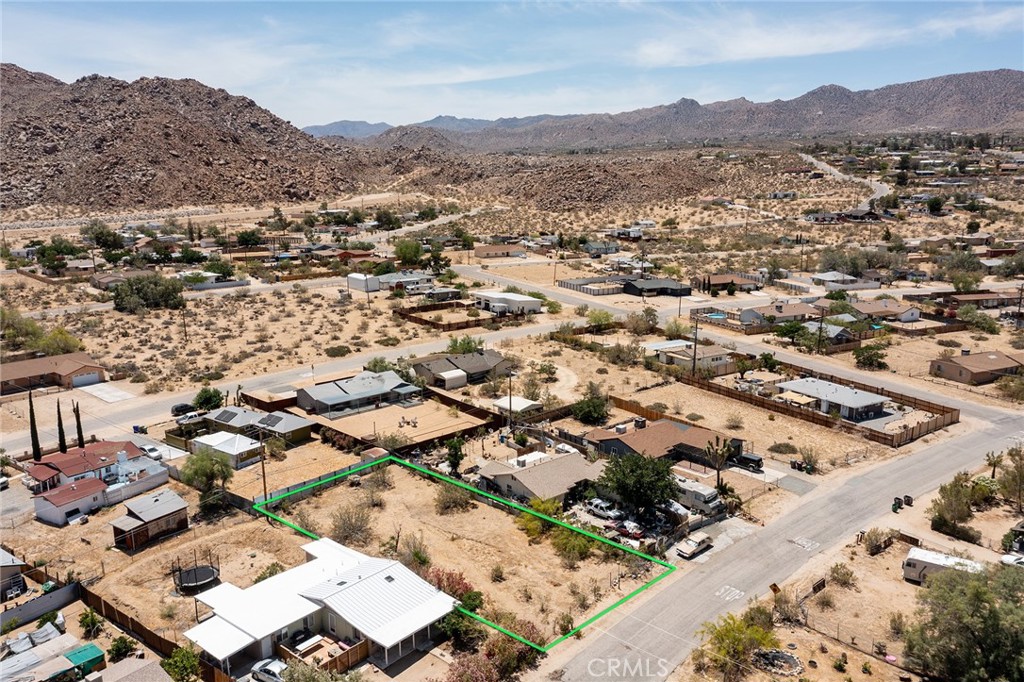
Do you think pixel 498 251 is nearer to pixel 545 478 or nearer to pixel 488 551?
pixel 545 478

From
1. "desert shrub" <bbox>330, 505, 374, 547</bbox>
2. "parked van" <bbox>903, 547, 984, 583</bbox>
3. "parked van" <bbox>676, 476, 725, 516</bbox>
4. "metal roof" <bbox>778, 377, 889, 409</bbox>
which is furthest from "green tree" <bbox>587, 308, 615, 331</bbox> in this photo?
"parked van" <bbox>903, 547, 984, 583</bbox>

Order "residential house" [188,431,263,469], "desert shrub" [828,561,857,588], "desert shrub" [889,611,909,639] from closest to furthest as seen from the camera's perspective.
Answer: "desert shrub" [889,611,909,639]
"desert shrub" [828,561,857,588]
"residential house" [188,431,263,469]

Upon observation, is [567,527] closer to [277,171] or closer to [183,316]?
[183,316]

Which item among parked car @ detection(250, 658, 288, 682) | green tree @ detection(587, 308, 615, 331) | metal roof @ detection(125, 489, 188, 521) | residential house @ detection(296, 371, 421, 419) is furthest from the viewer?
green tree @ detection(587, 308, 615, 331)

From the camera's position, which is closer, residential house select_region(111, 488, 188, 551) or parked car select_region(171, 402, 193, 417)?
residential house select_region(111, 488, 188, 551)

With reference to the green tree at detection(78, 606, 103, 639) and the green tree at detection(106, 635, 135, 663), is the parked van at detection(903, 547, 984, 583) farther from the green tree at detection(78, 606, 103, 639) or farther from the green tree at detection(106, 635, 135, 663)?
the green tree at detection(78, 606, 103, 639)

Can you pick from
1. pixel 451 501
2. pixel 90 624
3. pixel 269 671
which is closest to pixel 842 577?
pixel 451 501

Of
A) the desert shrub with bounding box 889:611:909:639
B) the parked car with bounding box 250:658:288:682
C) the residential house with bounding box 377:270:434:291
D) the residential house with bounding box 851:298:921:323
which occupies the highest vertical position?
the residential house with bounding box 377:270:434:291
